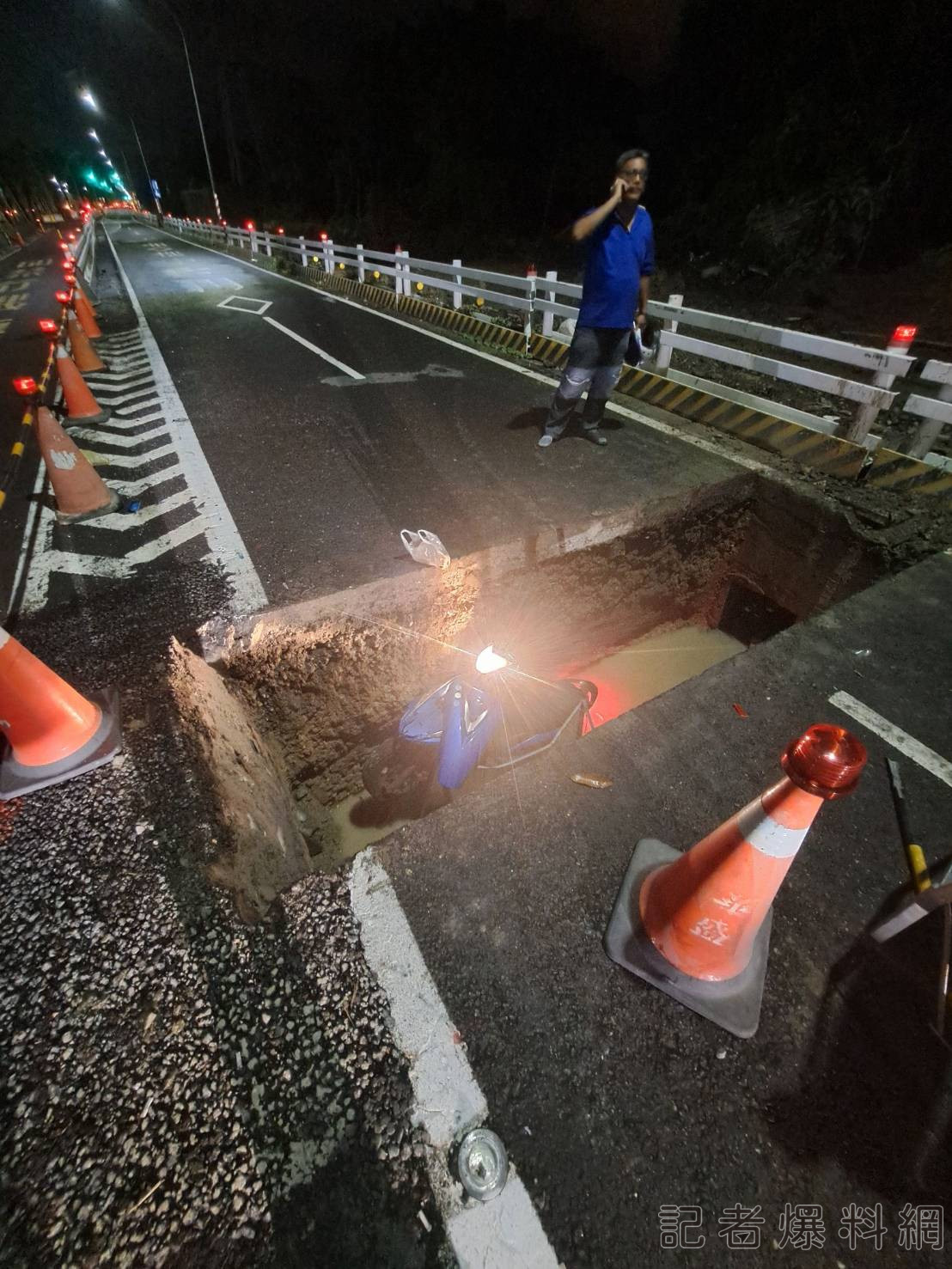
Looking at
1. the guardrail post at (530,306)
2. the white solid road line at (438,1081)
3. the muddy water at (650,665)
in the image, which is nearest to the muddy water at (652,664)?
the muddy water at (650,665)

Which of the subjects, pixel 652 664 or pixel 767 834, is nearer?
pixel 767 834

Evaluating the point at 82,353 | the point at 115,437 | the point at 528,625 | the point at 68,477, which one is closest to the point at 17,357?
the point at 82,353

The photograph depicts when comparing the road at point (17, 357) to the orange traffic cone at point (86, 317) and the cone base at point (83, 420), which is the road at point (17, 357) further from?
the orange traffic cone at point (86, 317)

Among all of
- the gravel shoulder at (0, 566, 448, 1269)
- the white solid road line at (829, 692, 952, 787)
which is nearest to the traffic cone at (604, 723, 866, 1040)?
the gravel shoulder at (0, 566, 448, 1269)

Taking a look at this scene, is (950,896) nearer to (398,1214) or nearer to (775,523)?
(398,1214)

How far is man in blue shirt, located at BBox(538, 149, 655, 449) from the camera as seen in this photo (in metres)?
3.75

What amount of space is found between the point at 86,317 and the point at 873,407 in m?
11.0

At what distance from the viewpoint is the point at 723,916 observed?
161cm

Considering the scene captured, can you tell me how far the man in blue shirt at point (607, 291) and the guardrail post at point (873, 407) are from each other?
6.41ft

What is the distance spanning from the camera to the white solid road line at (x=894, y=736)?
2297 mm

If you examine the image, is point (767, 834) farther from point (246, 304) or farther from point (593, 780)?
point (246, 304)

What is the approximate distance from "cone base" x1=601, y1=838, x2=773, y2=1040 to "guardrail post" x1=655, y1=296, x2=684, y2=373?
6196 mm

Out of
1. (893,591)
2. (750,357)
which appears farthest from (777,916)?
(750,357)

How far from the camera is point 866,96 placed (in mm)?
14766
